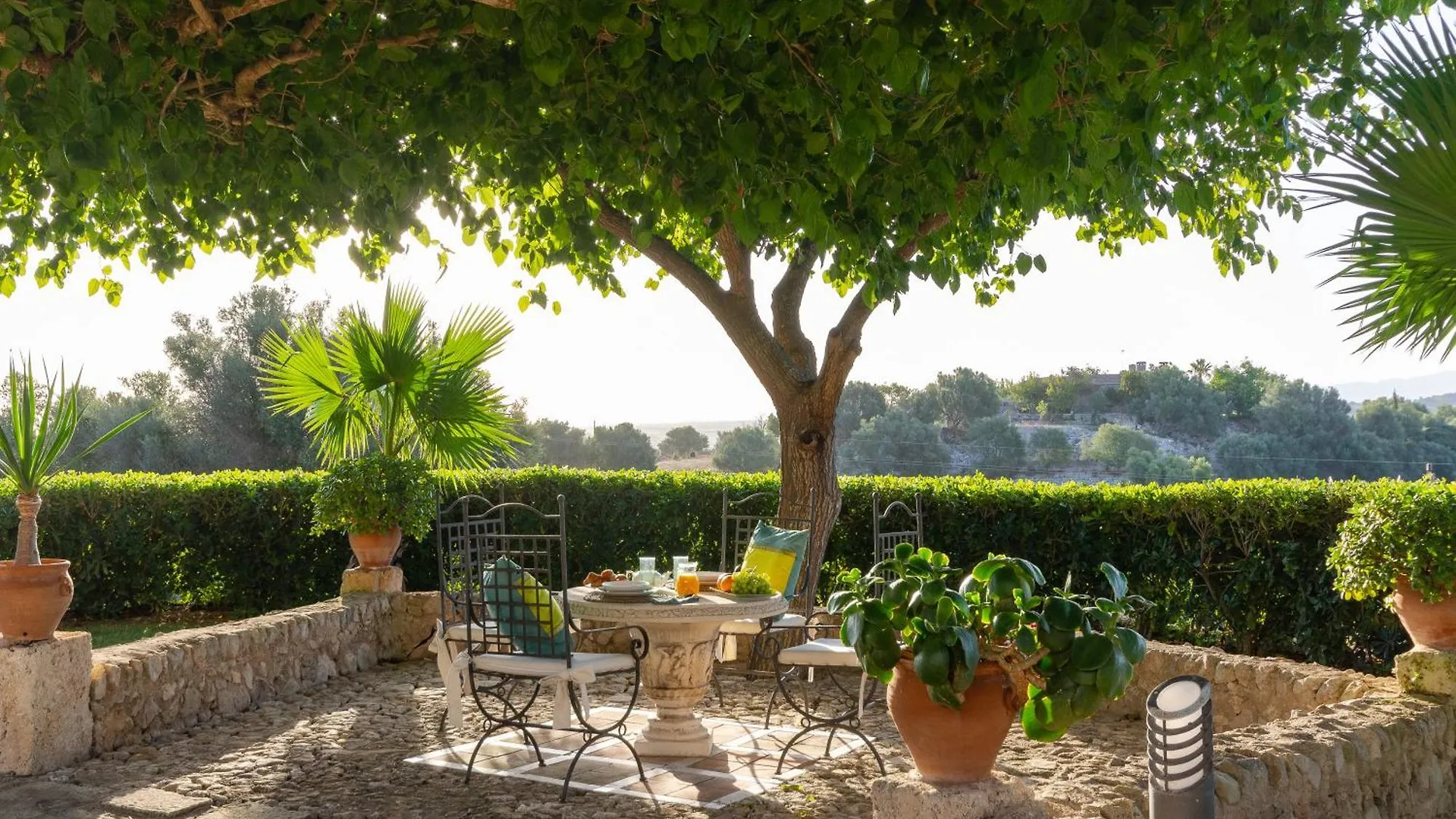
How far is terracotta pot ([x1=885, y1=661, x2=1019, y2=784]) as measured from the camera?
264cm

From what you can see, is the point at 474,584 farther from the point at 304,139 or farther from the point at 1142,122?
the point at 1142,122

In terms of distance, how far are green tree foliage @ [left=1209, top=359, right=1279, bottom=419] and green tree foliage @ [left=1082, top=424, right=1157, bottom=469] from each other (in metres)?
1.55

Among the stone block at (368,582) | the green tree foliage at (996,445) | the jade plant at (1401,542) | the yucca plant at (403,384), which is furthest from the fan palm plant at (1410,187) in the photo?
the green tree foliage at (996,445)

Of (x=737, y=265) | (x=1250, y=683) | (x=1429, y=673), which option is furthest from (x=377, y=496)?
(x=1429, y=673)

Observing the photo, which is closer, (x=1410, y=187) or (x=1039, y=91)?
(x=1039, y=91)

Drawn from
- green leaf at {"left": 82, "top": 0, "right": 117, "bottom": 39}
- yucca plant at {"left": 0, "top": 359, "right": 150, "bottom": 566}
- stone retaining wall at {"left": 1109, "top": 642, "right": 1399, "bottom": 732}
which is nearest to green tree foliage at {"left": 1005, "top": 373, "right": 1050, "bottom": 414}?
stone retaining wall at {"left": 1109, "top": 642, "right": 1399, "bottom": 732}

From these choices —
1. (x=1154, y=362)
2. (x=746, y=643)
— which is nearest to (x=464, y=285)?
(x=746, y=643)

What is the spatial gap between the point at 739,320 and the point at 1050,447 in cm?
1354

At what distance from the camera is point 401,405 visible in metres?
7.59

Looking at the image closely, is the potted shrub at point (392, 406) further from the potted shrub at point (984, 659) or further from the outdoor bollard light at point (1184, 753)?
the outdoor bollard light at point (1184, 753)

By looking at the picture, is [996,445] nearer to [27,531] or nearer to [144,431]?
[144,431]

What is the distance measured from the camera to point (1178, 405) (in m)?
19.9

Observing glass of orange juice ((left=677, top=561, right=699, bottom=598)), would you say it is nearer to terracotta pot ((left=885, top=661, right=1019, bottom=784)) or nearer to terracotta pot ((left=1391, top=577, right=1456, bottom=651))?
terracotta pot ((left=885, top=661, right=1019, bottom=784))

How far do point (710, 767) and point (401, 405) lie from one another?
3.65 meters
